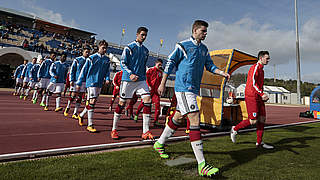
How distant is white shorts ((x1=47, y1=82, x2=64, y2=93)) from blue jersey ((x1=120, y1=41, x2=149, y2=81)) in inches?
200

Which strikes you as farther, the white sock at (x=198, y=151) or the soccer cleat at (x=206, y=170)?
the white sock at (x=198, y=151)

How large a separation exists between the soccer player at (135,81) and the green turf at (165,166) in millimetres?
953

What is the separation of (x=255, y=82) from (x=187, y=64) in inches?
83.8

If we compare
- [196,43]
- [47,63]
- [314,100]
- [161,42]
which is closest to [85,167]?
[196,43]

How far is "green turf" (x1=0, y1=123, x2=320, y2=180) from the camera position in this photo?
7.79 ft

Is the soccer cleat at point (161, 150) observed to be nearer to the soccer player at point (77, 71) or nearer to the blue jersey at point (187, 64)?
the blue jersey at point (187, 64)

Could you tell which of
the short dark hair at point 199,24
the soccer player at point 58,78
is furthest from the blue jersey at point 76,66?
the short dark hair at point 199,24

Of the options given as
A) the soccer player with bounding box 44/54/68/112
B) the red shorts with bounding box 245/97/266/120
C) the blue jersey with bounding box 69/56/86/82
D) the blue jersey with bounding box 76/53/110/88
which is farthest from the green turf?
the soccer player with bounding box 44/54/68/112

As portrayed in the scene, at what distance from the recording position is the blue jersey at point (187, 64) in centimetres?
300

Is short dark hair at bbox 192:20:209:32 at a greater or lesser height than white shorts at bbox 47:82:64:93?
greater

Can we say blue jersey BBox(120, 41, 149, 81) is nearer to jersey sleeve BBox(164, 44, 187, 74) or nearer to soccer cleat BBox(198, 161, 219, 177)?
jersey sleeve BBox(164, 44, 187, 74)

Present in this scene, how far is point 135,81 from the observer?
14.0 ft

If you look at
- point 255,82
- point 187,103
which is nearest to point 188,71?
point 187,103

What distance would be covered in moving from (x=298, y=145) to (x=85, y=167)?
470 cm
